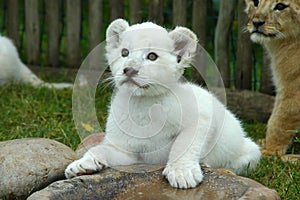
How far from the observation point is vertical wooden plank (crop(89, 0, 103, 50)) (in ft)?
26.4

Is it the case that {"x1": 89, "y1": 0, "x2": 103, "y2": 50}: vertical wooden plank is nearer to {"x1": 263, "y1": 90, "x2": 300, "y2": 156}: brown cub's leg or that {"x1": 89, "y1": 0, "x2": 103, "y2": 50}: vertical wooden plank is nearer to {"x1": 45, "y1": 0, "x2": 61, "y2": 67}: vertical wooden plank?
{"x1": 45, "y1": 0, "x2": 61, "y2": 67}: vertical wooden plank

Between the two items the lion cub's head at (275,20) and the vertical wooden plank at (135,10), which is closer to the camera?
the lion cub's head at (275,20)

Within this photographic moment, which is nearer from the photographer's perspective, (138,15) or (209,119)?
(209,119)

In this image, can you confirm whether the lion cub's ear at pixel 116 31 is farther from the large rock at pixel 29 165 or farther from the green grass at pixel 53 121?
the green grass at pixel 53 121

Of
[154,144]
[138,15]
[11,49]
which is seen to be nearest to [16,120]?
[11,49]

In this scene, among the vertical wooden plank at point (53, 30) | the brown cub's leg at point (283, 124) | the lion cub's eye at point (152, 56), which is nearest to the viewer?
the lion cub's eye at point (152, 56)

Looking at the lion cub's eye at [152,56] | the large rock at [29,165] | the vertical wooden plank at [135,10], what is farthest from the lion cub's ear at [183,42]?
the vertical wooden plank at [135,10]

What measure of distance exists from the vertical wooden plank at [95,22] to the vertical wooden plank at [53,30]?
52cm

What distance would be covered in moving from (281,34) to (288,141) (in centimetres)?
105

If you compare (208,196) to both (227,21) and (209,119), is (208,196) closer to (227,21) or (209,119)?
(209,119)

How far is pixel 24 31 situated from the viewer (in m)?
8.94

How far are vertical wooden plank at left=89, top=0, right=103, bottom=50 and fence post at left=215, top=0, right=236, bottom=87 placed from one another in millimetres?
1582

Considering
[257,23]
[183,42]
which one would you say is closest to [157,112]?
[183,42]

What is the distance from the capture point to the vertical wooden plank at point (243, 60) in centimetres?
723
